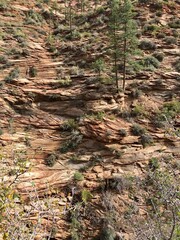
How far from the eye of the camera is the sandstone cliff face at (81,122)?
16.5m

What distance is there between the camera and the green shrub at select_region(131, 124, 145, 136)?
19.4 metres

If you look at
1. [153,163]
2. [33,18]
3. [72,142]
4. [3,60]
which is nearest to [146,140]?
[153,163]

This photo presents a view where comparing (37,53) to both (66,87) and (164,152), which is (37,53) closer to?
(66,87)

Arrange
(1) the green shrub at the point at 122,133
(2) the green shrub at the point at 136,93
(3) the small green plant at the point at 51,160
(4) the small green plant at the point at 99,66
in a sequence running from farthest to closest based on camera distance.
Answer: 1. (4) the small green plant at the point at 99,66
2. (2) the green shrub at the point at 136,93
3. (1) the green shrub at the point at 122,133
4. (3) the small green plant at the point at 51,160

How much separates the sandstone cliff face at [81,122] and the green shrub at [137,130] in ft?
0.38

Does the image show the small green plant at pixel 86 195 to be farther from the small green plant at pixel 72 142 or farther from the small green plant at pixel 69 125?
the small green plant at pixel 69 125

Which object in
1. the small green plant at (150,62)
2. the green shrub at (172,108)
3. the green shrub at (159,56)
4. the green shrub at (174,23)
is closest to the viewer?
the green shrub at (172,108)

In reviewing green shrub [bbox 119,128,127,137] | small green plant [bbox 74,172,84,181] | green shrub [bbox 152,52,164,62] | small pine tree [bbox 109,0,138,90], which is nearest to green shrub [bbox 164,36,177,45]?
green shrub [bbox 152,52,164,62]

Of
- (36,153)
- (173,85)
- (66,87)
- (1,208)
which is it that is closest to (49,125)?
(36,153)

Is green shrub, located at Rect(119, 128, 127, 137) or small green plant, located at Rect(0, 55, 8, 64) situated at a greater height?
small green plant, located at Rect(0, 55, 8, 64)

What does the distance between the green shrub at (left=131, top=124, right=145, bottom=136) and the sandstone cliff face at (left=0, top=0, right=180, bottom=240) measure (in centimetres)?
12

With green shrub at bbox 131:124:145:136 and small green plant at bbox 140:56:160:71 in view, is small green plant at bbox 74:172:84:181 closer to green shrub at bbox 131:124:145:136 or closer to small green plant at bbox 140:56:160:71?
green shrub at bbox 131:124:145:136

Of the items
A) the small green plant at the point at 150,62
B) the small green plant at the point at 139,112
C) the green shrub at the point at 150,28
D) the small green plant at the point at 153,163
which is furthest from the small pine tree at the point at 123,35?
the small green plant at the point at 153,163

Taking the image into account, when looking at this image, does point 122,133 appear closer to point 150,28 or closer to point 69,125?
point 69,125
